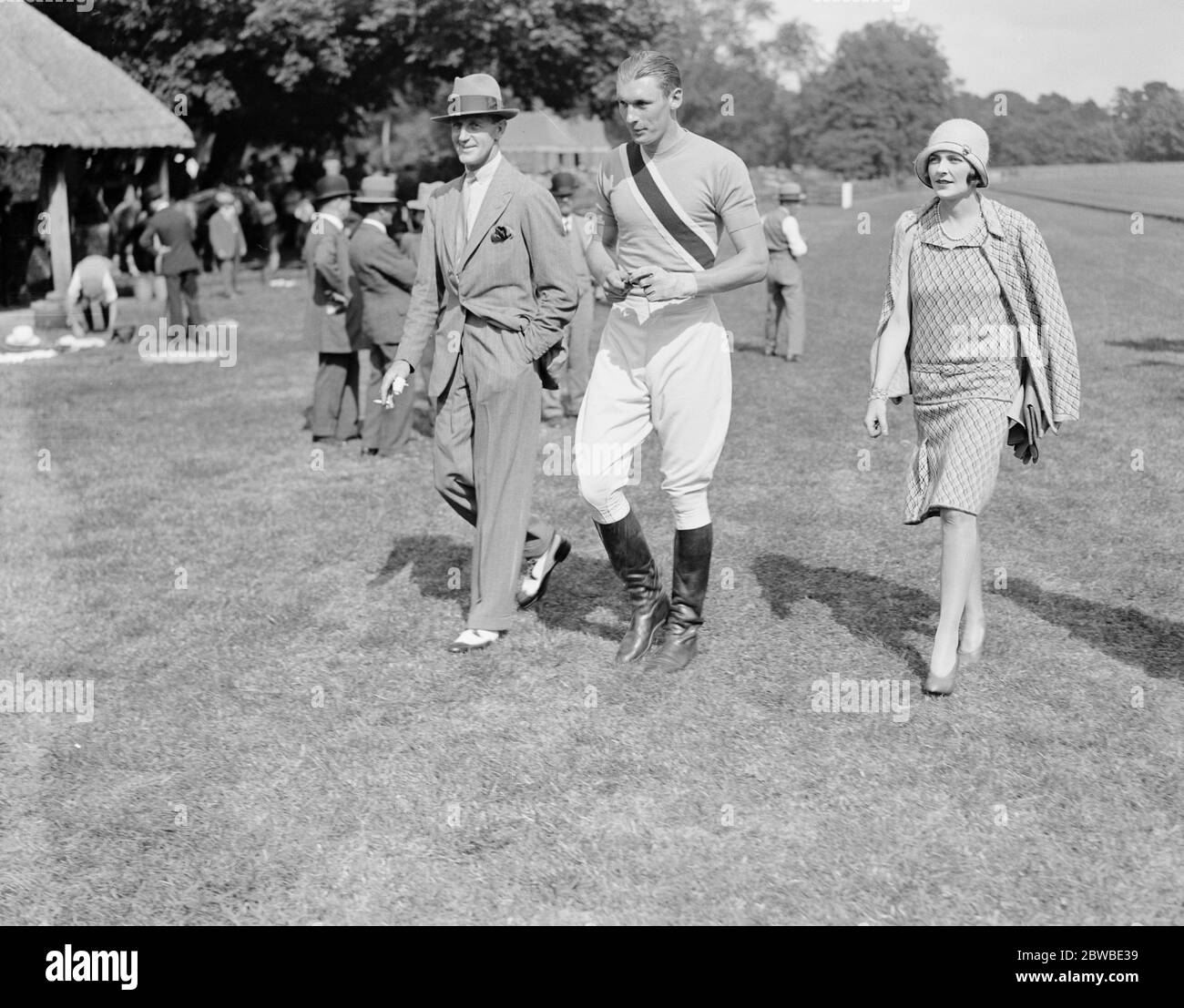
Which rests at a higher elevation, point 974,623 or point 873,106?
point 873,106

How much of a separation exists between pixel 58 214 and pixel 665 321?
18656 mm

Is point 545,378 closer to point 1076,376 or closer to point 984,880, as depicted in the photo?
point 1076,376

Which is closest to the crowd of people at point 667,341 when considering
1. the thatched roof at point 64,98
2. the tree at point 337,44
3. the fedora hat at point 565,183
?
the fedora hat at point 565,183

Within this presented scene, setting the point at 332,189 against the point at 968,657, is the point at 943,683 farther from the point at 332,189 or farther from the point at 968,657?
the point at 332,189

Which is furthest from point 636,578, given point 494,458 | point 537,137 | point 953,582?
point 537,137

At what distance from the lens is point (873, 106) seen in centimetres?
11650

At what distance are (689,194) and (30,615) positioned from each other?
395 centimetres

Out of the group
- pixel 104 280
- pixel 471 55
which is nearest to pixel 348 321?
pixel 104 280

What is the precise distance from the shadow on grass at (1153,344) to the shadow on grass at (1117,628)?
9.55m

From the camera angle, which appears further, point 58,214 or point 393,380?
point 58,214

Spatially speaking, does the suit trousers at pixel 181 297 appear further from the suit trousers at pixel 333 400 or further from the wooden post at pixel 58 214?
the suit trousers at pixel 333 400

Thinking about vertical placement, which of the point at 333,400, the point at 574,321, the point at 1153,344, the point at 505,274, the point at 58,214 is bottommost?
the point at 333,400

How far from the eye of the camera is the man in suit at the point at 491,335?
18.7 ft

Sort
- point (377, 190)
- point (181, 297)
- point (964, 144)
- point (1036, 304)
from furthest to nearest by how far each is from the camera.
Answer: point (181, 297) < point (377, 190) < point (1036, 304) < point (964, 144)
